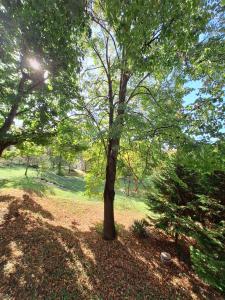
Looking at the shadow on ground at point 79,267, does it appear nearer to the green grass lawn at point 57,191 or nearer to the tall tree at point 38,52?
the green grass lawn at point 57,191

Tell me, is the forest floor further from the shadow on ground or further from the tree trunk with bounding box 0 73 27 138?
the tree trunk with bounding box 0 73 27 138

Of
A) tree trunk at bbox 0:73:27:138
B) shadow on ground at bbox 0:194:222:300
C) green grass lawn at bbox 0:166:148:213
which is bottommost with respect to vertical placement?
shadow on ground at bbox 0:194:222:300

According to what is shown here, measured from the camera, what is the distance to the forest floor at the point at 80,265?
4656mm

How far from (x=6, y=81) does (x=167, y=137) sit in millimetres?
5711

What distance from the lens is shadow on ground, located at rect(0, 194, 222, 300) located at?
4637 millimetres

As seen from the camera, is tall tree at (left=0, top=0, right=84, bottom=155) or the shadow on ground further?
the shadow on ground

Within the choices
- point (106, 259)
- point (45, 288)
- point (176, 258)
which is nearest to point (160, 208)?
point (176, 258)

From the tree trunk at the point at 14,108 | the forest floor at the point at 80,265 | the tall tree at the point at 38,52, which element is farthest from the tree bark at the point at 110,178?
the tree trunk at the point at 14,108

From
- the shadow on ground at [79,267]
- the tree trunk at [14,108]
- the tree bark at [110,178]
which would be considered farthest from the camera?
the tree bark at [110,178]

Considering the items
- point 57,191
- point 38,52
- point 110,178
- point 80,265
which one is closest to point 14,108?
point 38,52

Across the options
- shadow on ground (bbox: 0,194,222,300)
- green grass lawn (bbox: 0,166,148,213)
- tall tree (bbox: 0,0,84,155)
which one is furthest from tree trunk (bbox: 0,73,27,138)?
green grass lawn (bbox: 0,166,148,213)

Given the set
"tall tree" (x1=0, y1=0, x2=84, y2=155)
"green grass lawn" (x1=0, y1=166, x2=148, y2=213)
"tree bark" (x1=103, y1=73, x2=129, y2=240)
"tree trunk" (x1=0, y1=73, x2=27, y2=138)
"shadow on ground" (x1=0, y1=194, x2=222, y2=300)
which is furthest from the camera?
"green grass lawn" (x1=0, y1=166, x2=148, y2=213)

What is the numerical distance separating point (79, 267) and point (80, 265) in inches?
3.6

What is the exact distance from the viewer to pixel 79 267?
5.48 metres
